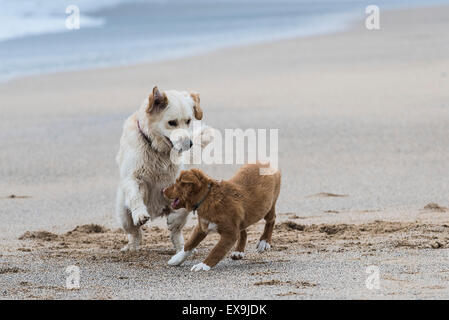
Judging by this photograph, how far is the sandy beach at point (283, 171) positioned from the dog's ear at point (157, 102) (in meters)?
1.30

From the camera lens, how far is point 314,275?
245 inches

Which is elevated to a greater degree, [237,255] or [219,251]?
[219,251]

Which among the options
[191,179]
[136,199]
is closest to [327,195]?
[136,199]

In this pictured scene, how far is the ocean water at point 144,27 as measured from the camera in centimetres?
2298

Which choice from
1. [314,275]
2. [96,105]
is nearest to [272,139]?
[96,105]

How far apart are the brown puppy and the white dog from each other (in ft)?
1.76

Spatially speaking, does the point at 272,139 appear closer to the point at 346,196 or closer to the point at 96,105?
the point at 346,196

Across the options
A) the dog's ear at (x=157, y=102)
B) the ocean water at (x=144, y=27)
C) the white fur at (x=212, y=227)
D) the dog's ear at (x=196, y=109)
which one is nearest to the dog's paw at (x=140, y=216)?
the white fur at (x=212, y=227)

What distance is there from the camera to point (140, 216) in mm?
7125

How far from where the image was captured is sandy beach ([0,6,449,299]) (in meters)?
6.23

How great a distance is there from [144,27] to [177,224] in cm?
2379

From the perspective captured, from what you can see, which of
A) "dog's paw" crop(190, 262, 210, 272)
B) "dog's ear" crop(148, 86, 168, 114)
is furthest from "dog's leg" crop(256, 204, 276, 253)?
"dog's ear" crop(148, 86, 168, 114)

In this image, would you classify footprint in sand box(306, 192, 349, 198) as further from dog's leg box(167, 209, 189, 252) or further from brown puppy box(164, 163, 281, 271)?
brown puppy box(164, 163, 281, 271)

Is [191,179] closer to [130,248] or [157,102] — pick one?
[157,102]
